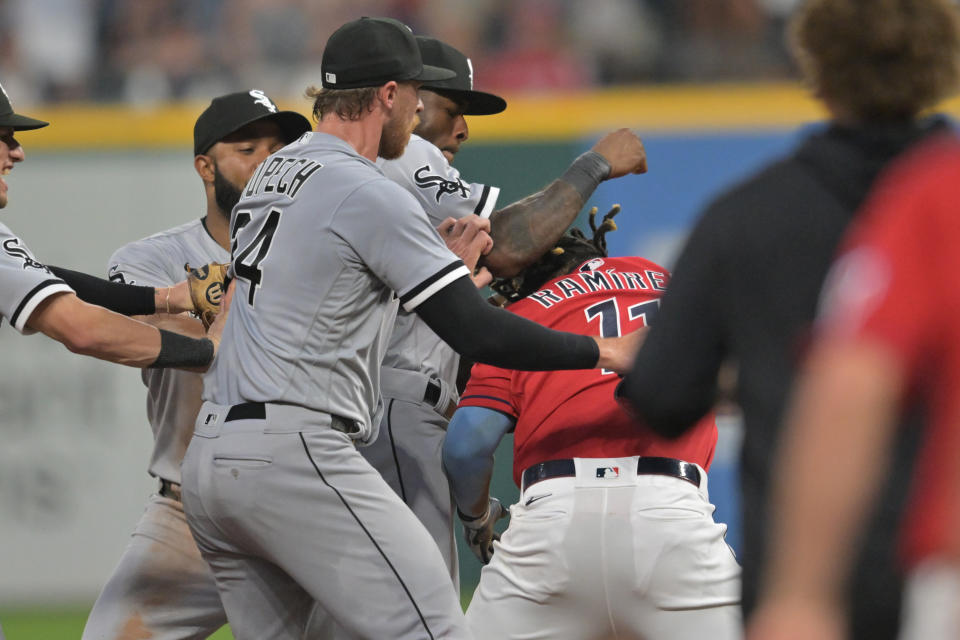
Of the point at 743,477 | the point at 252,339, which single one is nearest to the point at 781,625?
the point at 743,477

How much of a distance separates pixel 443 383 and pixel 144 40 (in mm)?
6161

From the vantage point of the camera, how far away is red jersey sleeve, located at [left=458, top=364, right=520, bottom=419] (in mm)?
3691

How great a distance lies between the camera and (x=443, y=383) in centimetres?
448

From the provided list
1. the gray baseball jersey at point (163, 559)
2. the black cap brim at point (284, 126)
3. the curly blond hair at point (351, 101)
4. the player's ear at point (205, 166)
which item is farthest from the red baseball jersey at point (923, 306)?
the player's ear at point (205, 166)

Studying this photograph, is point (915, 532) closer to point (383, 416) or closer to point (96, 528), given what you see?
point (383, 416)

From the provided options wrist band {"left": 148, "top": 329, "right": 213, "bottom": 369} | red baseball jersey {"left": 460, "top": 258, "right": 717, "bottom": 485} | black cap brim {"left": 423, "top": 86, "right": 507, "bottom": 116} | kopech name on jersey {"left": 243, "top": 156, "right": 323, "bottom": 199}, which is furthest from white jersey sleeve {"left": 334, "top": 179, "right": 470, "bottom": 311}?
black cap brim {"left": 423, "top": 86, "right": 507, "bottom": 116}

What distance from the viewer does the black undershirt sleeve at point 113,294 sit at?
169 inches

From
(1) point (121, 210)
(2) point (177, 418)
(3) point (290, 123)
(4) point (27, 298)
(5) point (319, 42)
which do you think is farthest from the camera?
(5) point (319, 42)

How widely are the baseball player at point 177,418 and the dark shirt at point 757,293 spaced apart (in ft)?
9.06

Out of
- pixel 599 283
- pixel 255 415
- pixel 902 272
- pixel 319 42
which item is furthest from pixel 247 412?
pixel 319 42

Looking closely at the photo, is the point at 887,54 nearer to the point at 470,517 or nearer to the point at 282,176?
the point at 282,176

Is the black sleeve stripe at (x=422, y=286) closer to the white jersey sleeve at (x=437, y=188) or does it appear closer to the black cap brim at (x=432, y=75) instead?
the black cap brim at (x=432, y=75)

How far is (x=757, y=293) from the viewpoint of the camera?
6.06ft

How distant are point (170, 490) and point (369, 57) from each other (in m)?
1.86
